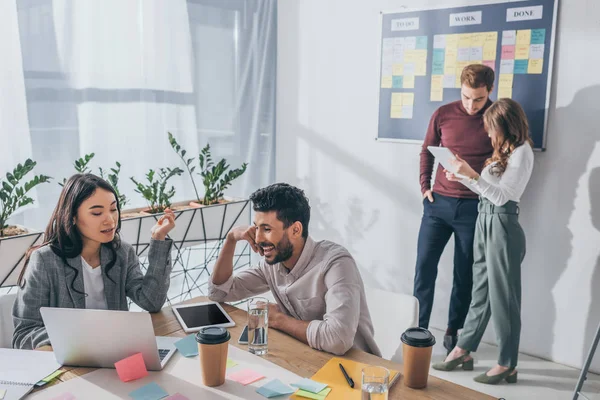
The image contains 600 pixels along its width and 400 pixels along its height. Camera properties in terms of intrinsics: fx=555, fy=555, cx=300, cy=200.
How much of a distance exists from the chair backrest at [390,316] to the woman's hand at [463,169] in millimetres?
956

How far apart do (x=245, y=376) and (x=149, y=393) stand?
232 mm

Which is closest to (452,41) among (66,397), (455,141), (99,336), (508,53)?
(508,53)

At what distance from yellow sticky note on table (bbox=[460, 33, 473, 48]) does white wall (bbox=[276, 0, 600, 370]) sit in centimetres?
17

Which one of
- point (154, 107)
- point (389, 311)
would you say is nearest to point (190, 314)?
point (389, 311)

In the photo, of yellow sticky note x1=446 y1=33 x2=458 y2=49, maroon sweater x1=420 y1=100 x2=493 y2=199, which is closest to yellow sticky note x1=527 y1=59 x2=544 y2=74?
maroon sweater x1=420 y1=100 x2=493 y2=199

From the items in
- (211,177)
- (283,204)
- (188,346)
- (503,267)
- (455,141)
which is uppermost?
(455,141)

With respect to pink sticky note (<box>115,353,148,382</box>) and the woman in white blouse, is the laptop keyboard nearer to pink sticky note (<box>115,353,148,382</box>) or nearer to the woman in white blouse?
pink sticky note (<box>115,353,148,382</box>)

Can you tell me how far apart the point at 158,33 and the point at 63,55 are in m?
0.62

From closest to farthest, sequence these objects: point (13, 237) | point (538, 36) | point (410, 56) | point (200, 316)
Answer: point (200, 316) < point (13, 237) < point (538, 36) < point (410, 56)

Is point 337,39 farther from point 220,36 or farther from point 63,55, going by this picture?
point 63,55

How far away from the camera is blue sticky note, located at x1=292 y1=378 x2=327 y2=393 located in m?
1.30

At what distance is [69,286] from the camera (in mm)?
1767

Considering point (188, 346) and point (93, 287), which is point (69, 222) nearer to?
point (93, 287)

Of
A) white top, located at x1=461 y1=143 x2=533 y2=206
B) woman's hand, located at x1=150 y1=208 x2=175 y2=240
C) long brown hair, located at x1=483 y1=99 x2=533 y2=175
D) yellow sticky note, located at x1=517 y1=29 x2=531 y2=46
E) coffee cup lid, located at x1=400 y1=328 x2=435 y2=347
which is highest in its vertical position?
yellow sticky note, located at x1=517 y1=29 x2=531 y2=46
